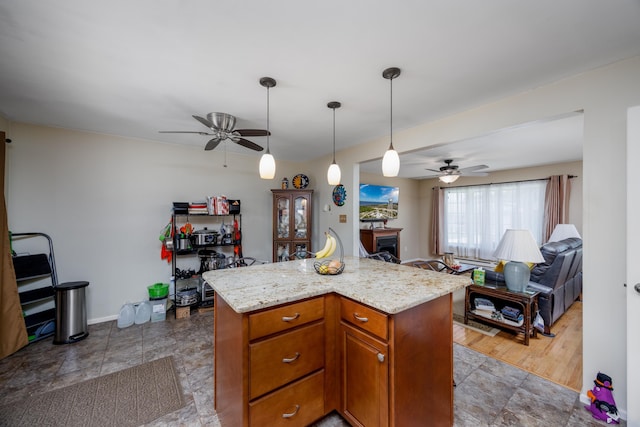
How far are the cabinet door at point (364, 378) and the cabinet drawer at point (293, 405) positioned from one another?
165mm

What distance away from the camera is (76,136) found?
3.07 meters

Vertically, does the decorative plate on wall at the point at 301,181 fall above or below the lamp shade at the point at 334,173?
above

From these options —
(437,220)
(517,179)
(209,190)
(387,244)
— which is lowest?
(387,244)

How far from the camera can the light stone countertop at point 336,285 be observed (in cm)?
131

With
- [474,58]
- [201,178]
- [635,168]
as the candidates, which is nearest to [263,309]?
[474,58]

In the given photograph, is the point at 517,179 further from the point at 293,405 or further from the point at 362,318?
the point at 293,405

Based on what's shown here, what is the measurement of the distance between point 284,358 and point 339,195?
113 inches

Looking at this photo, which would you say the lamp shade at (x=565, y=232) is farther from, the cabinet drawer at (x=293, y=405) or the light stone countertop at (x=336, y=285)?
the cabinet drawer at (x=293, y=405)

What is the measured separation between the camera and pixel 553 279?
2.91 meters

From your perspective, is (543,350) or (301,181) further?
(301,181)

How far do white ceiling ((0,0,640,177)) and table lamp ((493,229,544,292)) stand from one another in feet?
4.82

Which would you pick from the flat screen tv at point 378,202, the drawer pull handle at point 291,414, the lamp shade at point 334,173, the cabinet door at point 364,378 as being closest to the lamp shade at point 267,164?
the lamp shade at point 334,173

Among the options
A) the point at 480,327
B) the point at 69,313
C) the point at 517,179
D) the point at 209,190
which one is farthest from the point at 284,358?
the point at 517,179

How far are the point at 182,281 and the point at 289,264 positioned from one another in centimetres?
230
